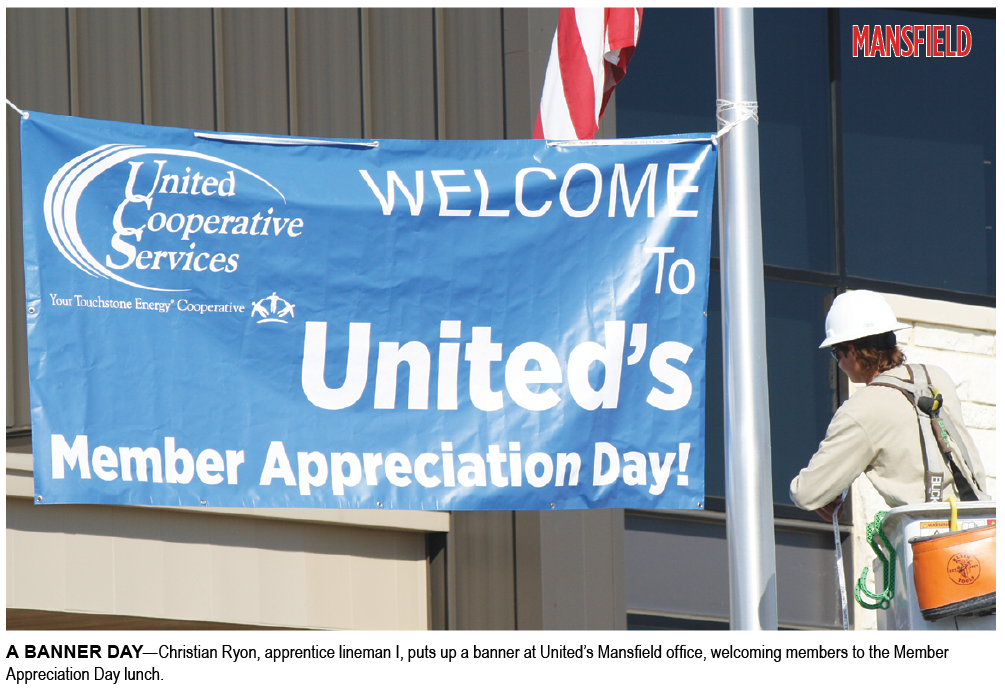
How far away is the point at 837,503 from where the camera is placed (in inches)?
197

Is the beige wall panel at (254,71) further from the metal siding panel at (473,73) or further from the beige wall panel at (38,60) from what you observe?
the metal siding panel at (473,73)

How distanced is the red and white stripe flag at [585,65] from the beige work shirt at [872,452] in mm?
1934

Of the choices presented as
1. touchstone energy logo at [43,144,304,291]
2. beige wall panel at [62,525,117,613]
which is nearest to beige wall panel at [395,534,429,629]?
beige wall panel at [62,525,117,613]

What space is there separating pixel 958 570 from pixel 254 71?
535 cm

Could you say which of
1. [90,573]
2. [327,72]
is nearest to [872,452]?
[90,573]

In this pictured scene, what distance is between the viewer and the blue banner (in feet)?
16.7

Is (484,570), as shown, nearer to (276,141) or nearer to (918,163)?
(276,141)

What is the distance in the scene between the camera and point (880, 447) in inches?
195

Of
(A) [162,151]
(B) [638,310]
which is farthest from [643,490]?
(A) [162,151]

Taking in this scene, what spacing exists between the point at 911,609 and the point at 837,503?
0.44 metres

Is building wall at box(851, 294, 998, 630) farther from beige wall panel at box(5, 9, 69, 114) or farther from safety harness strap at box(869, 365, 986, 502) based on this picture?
beige wall panel at box(5, 9, 69, 114)

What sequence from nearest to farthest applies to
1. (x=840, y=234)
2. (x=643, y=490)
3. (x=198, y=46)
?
(x=643, y=490)
(x=198, y=46)
(x=840, y=234)

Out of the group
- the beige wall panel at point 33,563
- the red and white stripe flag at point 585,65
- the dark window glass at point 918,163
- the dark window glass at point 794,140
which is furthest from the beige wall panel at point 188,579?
the dark window glass at point 918,163

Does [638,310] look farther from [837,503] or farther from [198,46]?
[198,46]
